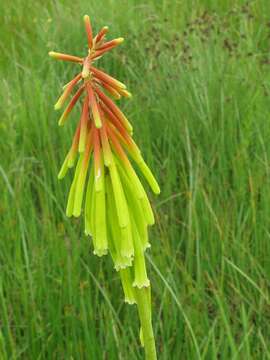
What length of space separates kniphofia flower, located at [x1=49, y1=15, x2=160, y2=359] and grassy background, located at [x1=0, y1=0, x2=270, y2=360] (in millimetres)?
602

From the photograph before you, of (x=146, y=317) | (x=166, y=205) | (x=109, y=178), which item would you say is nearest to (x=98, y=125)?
(x=109, y=178)

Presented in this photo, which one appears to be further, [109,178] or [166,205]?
[166,205]

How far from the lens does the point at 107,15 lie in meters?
3.87

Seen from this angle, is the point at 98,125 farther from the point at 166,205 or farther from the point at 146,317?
the point at 166,205

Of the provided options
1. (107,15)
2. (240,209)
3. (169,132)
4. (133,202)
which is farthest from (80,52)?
(133,202)

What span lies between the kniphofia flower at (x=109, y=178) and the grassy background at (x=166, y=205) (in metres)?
0.60

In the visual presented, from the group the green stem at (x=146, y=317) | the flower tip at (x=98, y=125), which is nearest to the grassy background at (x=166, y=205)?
the green stem at (x=146, y=317)

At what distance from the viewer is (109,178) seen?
1.06m

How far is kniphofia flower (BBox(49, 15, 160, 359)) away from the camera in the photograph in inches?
39.8

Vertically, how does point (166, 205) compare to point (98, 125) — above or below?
below

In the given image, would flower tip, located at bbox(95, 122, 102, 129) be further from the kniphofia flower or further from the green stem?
the green stem

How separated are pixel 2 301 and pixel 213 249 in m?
0.70

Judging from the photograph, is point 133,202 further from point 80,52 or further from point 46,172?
point 80,52

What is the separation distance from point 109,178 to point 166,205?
4.33 feet
